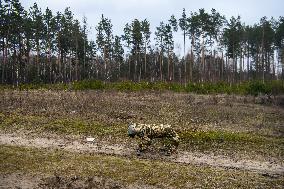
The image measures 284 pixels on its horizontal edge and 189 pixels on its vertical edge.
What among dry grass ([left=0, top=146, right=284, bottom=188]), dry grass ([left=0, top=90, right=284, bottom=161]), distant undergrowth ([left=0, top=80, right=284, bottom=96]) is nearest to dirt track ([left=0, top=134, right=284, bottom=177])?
dry grass ([left=0, top=146, right=284, bottom=188])

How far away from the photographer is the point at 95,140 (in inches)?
774

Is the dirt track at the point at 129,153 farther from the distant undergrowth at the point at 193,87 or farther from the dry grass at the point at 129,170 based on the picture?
the distant undergrowth at the point at 193,87

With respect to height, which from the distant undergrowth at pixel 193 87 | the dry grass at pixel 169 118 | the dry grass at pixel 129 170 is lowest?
the dry grass at pixel 129 170

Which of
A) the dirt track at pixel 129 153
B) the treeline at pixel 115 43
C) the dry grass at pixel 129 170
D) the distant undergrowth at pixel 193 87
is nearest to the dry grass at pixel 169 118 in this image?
the dirt track at pixel 129 153

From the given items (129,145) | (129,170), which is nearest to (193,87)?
(129,145)

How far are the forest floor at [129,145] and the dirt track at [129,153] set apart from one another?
0.14 ft

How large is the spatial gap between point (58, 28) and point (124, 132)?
5861cm

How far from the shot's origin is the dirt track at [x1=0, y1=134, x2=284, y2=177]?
648 inches

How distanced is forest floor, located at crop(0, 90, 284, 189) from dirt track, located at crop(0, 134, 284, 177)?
4 cm

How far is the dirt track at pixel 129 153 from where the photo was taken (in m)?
16.5

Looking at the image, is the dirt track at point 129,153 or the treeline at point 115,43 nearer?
the dirt track at point 129,153

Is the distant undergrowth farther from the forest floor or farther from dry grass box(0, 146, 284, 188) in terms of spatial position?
Answer: dry grass box(0, 146, 284, 188)

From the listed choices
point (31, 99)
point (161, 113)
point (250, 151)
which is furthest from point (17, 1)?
point (250, 151)

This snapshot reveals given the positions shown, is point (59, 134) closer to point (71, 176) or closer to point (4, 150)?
point (4, 150)
